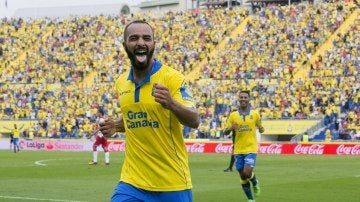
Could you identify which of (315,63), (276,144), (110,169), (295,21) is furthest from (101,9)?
(110,169)

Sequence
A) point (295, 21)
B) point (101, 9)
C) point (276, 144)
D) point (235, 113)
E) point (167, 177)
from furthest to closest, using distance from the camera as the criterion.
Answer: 1. point (101, 9)
2. point (295, 21)
3. point (276, 144)
4. point (235, 113)
5. point (167, 177)

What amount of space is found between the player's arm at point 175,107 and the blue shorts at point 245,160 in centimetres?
1059

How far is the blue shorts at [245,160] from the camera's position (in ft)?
57.5

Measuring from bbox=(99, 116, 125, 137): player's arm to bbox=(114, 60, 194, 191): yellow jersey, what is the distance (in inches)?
14.1

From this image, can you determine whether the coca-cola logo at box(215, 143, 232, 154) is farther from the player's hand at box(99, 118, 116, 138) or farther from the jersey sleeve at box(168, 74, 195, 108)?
the jersey sleeve at box(168, 74, 195, 108)

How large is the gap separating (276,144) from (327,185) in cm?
2207

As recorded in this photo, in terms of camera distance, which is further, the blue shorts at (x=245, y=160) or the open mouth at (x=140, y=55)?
the blue shorts at (x=245, y=160)

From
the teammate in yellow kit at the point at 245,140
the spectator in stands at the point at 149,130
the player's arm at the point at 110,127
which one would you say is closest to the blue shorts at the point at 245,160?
the teammate in yellow kit at the point at 245,140

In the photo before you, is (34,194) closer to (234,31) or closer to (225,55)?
(225,55)

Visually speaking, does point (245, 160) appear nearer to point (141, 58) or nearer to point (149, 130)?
point (149, 130)

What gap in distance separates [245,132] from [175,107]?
37.1ft

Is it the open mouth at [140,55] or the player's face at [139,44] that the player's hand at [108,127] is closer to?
the player's face at [139,44]

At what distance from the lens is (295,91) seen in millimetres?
49969

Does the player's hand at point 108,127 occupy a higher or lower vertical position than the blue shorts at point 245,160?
higher
